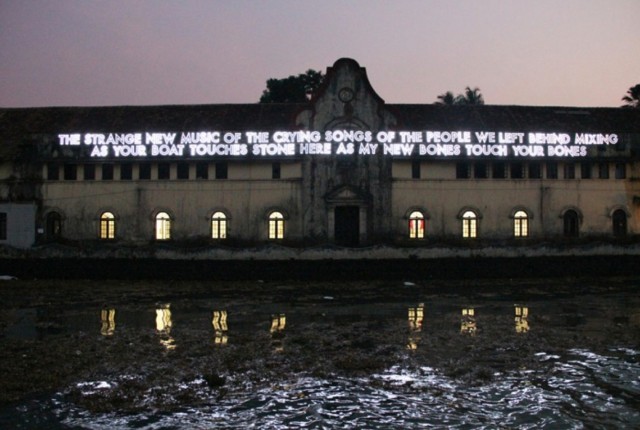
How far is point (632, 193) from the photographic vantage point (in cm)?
3328

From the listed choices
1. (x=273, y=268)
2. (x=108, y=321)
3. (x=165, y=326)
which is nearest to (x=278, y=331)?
(x=165, y=326)

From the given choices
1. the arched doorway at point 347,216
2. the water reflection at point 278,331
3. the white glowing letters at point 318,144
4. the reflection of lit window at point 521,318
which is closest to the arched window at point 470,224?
the white glowing letters at point 318,144

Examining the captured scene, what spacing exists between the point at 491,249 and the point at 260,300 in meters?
14.8

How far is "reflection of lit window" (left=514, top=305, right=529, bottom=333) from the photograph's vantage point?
578 inches

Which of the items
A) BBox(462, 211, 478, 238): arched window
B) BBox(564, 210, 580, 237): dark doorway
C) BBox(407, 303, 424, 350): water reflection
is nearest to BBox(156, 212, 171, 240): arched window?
BBox(462, 211, 478, 238): arched window

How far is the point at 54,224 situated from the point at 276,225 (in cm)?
1215

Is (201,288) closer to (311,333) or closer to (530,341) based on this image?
(311,333)

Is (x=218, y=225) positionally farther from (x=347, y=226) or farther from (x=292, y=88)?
(x=292, y=88)

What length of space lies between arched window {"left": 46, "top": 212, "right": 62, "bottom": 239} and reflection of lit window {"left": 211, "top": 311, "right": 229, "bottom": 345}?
61.4ft

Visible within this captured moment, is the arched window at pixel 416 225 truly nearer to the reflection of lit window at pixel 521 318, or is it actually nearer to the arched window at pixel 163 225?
the arched window at pixel 163 225

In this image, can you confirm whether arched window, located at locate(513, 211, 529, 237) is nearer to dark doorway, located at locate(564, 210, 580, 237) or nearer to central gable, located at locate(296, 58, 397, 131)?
dark doorway, located at locate(564, 210, 580, 237)

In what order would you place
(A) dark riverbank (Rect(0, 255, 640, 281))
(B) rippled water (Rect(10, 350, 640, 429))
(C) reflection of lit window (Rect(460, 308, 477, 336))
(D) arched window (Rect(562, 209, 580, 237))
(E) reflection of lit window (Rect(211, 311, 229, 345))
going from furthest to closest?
(D) arched window (Rect(562, 209, 580, 237))
(A) dark riverbank (Rect(0, 255, 640, 281))
(C) reflection of lit window (Rect(460, 308, 477, 336))
(E) reflection of lit window (Rect(211, 311, 229, 345))
(B) rippled water (Rect(10, 350, 640, 429))

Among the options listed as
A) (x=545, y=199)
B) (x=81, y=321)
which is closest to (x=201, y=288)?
(x=81, y=321)

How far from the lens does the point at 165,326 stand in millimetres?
15234
